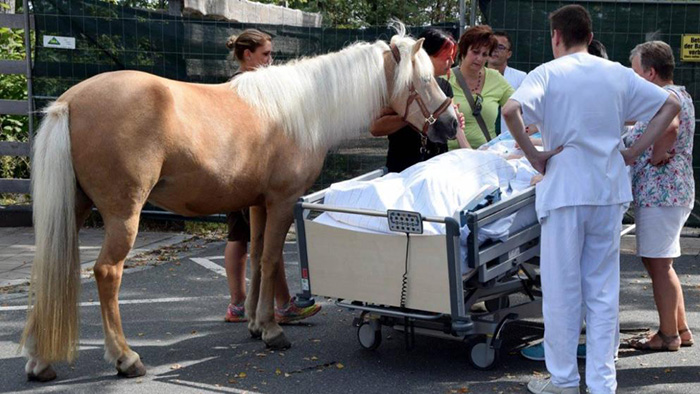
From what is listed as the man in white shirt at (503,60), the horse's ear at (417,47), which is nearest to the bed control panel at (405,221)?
the horse's ear at (417,47)

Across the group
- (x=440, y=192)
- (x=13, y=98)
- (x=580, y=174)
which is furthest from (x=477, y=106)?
(x=13, y=98)

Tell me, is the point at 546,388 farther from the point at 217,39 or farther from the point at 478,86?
the point at 217,39

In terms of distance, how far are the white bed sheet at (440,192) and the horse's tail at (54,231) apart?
1386 mm

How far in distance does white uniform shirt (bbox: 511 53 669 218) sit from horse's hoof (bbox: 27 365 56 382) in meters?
2.89

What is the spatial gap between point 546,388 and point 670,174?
1626 millimetres

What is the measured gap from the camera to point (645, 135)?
15.1ft

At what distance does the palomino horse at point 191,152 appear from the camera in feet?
15.8

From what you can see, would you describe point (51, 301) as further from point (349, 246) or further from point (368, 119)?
point (368, 119)

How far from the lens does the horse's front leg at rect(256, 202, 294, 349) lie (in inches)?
221

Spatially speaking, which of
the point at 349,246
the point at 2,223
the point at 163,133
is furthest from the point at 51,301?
the point at 2,223

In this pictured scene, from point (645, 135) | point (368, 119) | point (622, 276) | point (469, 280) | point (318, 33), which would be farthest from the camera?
point (318, 33)

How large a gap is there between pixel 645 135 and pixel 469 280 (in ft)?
3.98

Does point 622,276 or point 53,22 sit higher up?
point 53,22

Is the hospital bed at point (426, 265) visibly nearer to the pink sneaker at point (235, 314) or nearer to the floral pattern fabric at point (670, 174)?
the floral pattern fabric at point (670, 174)
